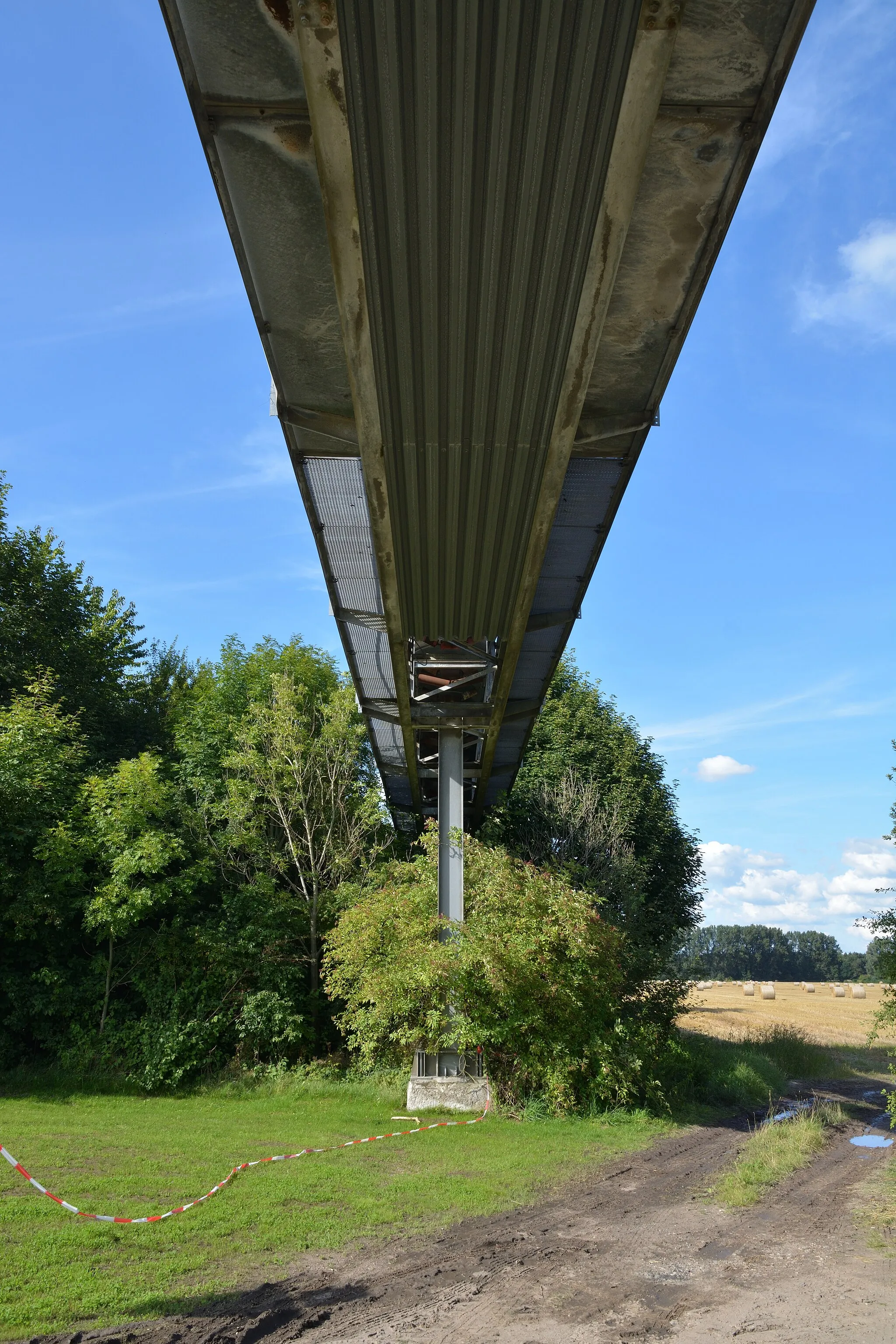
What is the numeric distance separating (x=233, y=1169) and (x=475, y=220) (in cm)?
818

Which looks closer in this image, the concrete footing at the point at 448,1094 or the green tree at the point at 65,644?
the concrete footing at the point at 448,1094

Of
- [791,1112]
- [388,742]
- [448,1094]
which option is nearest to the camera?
[448,1094]

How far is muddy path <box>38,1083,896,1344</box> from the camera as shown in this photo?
15.0ft

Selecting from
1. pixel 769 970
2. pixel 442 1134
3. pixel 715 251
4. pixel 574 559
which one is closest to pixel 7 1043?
pixel 442 1134

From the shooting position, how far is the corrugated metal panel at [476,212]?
425cm

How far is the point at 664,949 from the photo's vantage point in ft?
49.6

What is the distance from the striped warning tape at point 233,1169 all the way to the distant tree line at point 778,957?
3754 inches

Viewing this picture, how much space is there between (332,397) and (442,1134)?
853 centimetres

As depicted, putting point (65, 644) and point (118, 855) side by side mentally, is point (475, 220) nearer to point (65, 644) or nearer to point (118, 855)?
point (118, 855)

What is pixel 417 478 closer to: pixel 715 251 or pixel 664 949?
pixel 715 251

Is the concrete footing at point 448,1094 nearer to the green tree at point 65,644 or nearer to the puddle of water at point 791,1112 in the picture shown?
the puddle of water at point 791,1112

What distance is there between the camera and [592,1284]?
17.8ft

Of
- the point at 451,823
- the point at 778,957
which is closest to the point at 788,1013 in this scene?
the point at 451,823

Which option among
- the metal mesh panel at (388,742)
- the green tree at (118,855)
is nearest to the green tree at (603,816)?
the metal mesh panel at (388,742)
